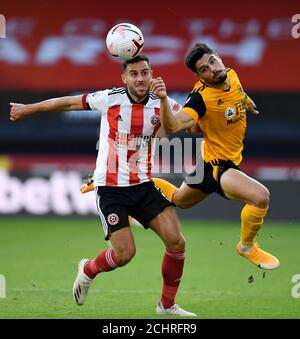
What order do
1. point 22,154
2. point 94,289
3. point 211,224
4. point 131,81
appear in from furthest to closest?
point 22,154
point 211,224
point 94,289
point 131,81

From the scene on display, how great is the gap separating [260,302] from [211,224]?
6781mm

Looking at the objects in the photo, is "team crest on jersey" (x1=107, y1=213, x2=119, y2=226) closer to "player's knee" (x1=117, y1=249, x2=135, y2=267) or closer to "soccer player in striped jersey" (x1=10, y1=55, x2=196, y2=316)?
"soccer player in striped jersey" (x1=10, y1=55, x2=196, y2=316)

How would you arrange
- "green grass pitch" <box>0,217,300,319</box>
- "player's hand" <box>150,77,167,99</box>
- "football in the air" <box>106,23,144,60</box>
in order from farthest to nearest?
"green grass pitch" <box>0,217,300,319</box>
"football in the air" <box>106,23,144,60</box>
"player's hand" <box>150,77,167,99</box>

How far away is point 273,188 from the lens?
50.9 ft

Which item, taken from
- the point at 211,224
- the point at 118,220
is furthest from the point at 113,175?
the point at 211,224

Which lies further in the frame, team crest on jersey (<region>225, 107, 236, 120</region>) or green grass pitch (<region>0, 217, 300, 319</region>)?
team crest on jersey (<region>225, 107, 236, 120</region>)

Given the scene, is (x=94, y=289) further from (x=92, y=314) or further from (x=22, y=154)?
(x=22, y=154)

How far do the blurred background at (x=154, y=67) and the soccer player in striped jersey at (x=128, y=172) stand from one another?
7.66 m

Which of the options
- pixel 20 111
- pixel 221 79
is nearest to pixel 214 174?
pixel 221 79

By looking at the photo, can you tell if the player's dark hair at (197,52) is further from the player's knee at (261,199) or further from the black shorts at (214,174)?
the player's knee at (261,199)

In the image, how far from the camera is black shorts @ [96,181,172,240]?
771 centimetres

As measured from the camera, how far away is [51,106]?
7.71 m

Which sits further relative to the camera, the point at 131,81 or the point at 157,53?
the point at 157,53

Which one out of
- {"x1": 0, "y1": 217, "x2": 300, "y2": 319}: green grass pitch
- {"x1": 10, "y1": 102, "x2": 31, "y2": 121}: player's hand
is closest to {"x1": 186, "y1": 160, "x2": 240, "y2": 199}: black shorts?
{"x1": 0, "y1": 217, "x2": 300, "y2": 319}: green grass pitch
